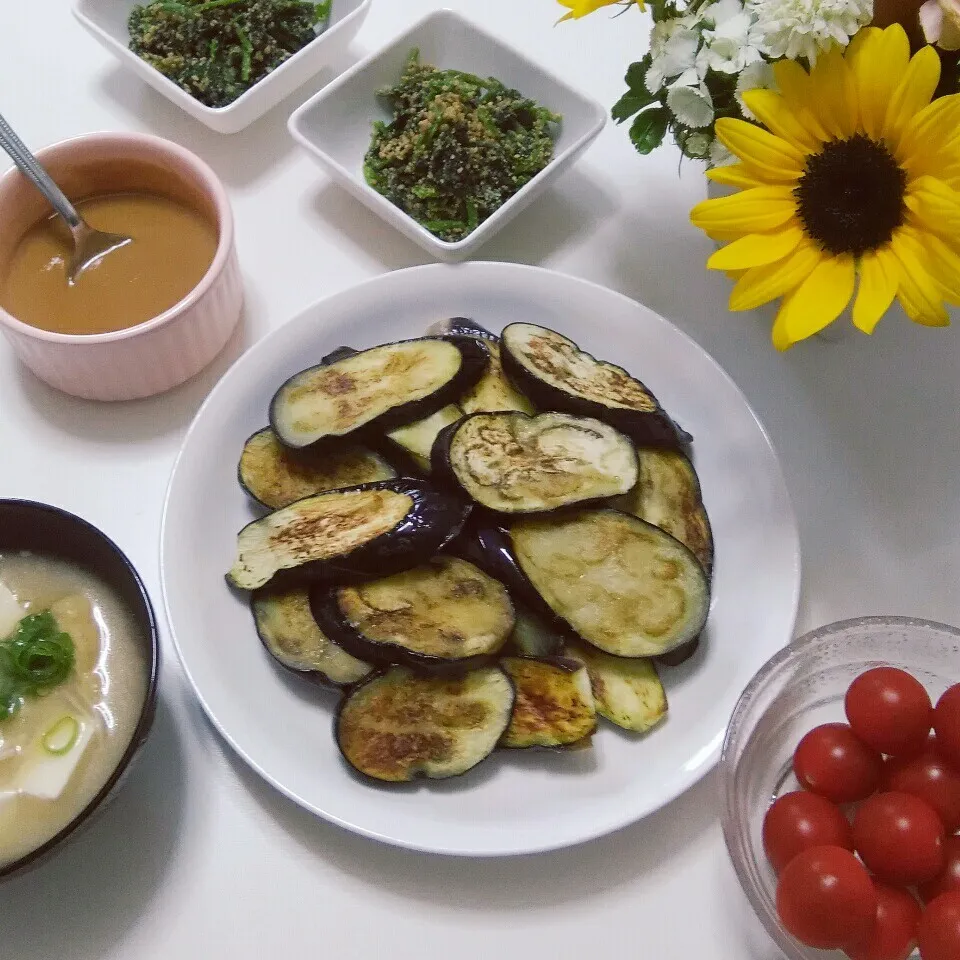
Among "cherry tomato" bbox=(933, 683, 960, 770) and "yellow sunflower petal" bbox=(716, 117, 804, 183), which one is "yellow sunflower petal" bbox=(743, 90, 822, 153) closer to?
"yellow sunflower petal" bbox=(716, 117, 804, 183)

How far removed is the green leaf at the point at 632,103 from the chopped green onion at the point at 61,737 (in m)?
1.00

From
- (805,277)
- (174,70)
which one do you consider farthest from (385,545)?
(174,70)

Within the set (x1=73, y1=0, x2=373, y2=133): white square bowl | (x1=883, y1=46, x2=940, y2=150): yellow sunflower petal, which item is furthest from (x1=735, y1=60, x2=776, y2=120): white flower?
(x1=73, y1=0, x2=373, y2=133): white square bowl

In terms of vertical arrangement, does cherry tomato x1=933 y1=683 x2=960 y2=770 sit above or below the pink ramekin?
below

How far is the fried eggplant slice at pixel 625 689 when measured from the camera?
1110 mm

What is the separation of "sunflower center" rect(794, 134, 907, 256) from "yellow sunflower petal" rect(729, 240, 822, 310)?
19mm

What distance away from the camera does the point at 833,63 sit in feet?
3.26

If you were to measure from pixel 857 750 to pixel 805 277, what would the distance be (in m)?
0.54

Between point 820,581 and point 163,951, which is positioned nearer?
point 163,951

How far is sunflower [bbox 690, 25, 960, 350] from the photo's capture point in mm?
965

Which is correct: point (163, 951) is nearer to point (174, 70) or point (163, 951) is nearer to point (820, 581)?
point (820, 581)

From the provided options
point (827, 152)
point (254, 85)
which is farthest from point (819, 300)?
point (254, 85)

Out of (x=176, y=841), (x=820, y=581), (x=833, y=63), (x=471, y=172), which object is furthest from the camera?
(x=471, y=172)

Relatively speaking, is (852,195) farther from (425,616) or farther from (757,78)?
(425,616)
